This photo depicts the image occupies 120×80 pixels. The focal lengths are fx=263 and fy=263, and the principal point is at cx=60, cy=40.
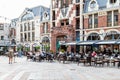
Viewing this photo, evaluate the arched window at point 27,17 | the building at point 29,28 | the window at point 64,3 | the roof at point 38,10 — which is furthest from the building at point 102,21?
the arched window at point 27,17

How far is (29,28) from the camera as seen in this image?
53938mm

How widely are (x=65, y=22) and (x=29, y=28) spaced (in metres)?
13.4

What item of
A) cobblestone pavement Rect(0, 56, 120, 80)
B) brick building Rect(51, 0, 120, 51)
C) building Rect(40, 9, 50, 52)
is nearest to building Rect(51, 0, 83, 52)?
brick building Rect(51, 0, 120, 51)

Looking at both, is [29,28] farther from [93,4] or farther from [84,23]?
[93,4]

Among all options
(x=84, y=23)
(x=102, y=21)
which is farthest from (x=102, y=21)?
(x=84, y=23)

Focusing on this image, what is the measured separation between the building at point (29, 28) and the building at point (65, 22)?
6.18 meters

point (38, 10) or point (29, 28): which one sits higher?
point (38, 10)

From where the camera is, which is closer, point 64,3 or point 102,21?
point 102,21

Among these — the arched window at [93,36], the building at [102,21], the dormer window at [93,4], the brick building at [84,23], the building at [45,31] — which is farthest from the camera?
the building at [45,31]

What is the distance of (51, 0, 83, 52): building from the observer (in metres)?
40.2

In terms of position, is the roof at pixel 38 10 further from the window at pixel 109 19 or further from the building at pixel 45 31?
the window at pixel 109 19

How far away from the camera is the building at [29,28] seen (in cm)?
5084

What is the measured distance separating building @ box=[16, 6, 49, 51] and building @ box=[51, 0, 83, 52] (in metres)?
6.18

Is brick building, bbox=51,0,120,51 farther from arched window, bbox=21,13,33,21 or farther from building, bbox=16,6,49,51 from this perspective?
arched window, bbox=21,13,33,21
